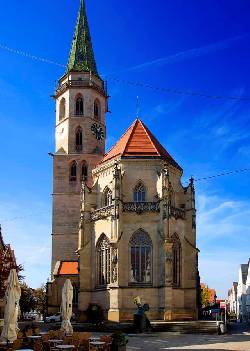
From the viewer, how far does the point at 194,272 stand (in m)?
40.8

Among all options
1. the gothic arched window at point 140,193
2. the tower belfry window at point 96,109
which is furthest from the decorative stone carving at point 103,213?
the tower belfry window at point 96,109

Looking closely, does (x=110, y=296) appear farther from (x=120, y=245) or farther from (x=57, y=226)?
(x=57, y=226)

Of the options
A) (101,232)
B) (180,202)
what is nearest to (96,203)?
(101,232)

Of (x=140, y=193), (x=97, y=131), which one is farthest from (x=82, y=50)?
(x=140, y=193)

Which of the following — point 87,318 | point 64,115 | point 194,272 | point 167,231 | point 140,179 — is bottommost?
point 87,318

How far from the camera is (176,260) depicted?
40.7 meters

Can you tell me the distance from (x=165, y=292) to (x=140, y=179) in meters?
8.70

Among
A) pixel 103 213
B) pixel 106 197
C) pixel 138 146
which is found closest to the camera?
pixel 103 213

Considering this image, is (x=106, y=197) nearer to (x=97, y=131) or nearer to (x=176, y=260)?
(x=176, y=260)

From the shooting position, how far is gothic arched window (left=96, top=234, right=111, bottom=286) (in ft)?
132

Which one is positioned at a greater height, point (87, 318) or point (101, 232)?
point (101, 232)

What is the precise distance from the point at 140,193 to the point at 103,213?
3173mm

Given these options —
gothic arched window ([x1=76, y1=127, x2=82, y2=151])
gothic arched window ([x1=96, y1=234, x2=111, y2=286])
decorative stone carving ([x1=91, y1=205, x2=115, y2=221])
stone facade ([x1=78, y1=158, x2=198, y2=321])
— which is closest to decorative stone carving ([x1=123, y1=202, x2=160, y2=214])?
stone facade ([x1=78, y1=158, x2=198, y2=321])

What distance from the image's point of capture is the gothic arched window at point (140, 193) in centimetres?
4097
